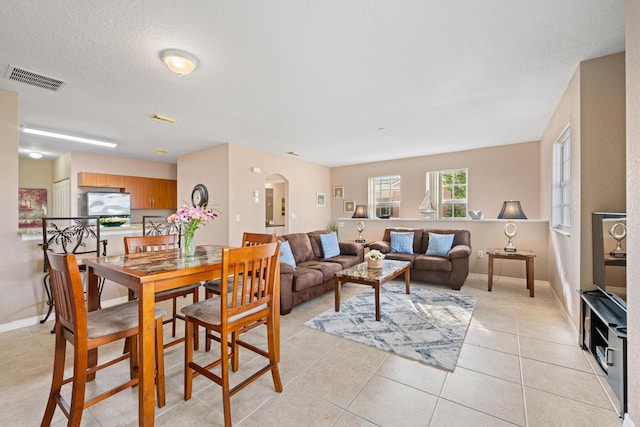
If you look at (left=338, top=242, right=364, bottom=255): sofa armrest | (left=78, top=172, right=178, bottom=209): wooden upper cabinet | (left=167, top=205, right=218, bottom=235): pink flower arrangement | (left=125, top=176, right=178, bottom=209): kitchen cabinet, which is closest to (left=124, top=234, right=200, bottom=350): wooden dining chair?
(left=167, top=205, right=218, bottom=235): pink flower arrangement

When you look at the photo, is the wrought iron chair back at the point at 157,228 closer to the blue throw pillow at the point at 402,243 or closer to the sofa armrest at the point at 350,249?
the sofa armrest at the point at 350,249

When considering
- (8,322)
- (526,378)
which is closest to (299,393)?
(526,378)

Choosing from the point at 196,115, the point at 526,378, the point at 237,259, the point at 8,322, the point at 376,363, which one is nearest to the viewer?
the point at 237,259

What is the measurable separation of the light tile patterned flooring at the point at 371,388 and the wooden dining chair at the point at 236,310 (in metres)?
0.18

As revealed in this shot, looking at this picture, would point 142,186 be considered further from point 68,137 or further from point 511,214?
point 511,214

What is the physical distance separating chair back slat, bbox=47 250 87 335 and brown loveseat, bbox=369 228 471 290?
13.4 ft

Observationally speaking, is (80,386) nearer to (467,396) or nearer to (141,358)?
(141,358)

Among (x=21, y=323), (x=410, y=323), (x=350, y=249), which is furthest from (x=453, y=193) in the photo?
(x=21, y=323)

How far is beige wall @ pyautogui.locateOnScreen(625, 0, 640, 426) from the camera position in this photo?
1.33m

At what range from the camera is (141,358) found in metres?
1.40

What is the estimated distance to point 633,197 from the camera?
139 cm

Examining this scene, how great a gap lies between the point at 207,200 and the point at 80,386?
13.6 ft

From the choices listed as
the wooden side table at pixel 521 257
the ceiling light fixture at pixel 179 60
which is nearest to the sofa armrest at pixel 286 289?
the ceiling light fixture at pixel 179 60

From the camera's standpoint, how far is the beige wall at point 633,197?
133cm
